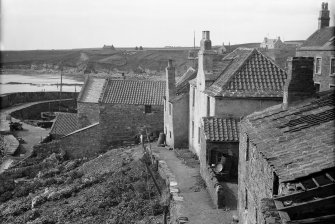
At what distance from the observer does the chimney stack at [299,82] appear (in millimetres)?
12375

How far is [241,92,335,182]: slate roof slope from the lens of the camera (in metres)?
7.76

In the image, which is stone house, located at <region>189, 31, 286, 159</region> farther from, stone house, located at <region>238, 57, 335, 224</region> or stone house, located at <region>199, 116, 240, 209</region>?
stone house, located at <region>238, 57, 335, 224</region>

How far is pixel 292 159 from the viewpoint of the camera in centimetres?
841

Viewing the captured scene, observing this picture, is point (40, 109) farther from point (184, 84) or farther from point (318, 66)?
point (318, 66)

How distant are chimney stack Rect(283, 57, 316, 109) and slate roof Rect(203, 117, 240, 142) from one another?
6.64 metres

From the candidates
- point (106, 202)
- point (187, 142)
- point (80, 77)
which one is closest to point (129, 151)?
point (187, 142)

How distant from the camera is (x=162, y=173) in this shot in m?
21.1

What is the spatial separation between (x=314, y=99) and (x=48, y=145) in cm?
2317

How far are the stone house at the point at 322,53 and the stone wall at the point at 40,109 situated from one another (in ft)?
102

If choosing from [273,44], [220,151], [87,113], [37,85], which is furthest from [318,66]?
[37,85]

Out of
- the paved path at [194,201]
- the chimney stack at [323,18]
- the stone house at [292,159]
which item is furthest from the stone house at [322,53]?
the stone house at [292,159]

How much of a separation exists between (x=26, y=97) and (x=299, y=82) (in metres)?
56.6

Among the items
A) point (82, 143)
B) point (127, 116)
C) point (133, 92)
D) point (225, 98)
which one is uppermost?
point (225, 98)

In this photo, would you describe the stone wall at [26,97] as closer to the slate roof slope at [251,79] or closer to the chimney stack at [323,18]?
the chimney stack at [323,18]
